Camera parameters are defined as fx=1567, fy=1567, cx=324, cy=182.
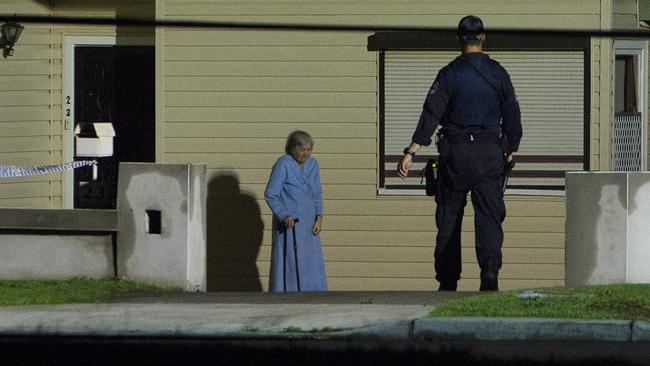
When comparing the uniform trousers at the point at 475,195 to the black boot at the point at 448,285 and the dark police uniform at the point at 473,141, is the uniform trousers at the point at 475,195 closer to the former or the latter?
the dark police uniform at the point at 473,141

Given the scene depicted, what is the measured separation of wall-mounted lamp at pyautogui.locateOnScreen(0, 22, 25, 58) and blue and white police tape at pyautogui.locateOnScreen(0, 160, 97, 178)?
117 cm

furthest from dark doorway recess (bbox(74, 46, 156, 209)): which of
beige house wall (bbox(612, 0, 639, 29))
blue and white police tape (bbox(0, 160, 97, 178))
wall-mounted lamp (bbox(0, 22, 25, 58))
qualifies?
beige house wall (bbox(612, 0, 639, 29))

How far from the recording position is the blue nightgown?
12.7 m

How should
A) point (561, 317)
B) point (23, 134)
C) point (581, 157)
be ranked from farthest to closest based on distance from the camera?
point (23, 134) < point (581, 157) < point (561, 317)

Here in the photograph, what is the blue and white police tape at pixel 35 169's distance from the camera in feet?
49.1

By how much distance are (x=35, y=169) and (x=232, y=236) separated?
2.09 meters

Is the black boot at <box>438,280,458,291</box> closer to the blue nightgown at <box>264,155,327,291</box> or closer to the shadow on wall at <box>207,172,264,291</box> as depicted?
the blue nightgown at <box>264,155,327,291</box>

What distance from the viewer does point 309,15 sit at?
48.9 feet

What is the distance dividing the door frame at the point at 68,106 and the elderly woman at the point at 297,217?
3795mm

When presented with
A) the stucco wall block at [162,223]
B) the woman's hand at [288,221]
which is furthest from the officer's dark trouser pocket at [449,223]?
the stucco wall block at [162,223]

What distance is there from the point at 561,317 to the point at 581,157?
596 centimetres

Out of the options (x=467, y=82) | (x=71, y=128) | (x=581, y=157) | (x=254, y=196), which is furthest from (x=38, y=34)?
(x=467, y=82)

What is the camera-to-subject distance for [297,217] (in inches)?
501

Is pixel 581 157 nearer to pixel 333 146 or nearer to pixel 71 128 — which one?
pixel 333 146
